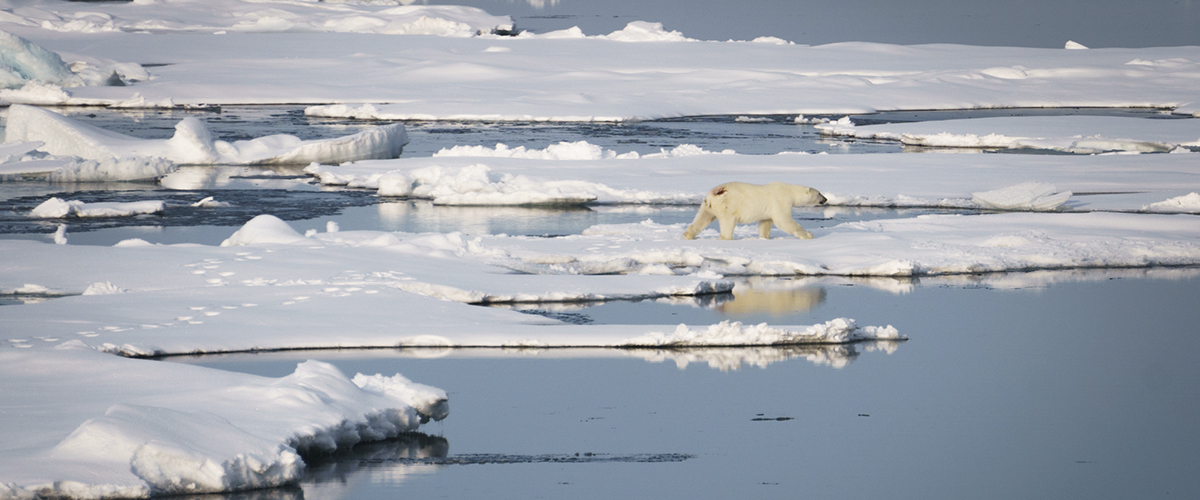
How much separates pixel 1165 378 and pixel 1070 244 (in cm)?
392

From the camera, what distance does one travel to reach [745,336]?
26.1ft

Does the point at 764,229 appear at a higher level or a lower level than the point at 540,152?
lower

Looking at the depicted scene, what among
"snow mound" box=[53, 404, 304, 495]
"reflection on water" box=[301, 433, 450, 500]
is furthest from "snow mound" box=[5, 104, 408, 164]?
"snow mound" box=[53, 404, 304, 495]

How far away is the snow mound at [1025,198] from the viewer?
1403 cm

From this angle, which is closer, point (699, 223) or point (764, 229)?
point (699, 223)

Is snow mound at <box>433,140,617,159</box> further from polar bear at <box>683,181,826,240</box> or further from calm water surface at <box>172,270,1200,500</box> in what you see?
Answer: calm water surface at <box>172,270,1200,500</box>

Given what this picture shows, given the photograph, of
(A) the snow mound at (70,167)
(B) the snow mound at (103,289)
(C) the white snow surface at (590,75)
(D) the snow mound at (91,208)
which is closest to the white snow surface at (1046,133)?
(C) the white snow surface at (590,75)

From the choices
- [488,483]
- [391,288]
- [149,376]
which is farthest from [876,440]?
[391,288]

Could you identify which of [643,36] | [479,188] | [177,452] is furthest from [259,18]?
[177,452]

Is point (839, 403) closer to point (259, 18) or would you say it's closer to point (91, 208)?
point (91, 208)

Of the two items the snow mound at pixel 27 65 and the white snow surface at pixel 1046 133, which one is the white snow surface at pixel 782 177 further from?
the snow mound at pixel 27 65

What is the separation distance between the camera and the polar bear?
11.2 m

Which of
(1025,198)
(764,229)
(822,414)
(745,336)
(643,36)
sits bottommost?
(822,414)

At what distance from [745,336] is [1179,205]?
777cm
